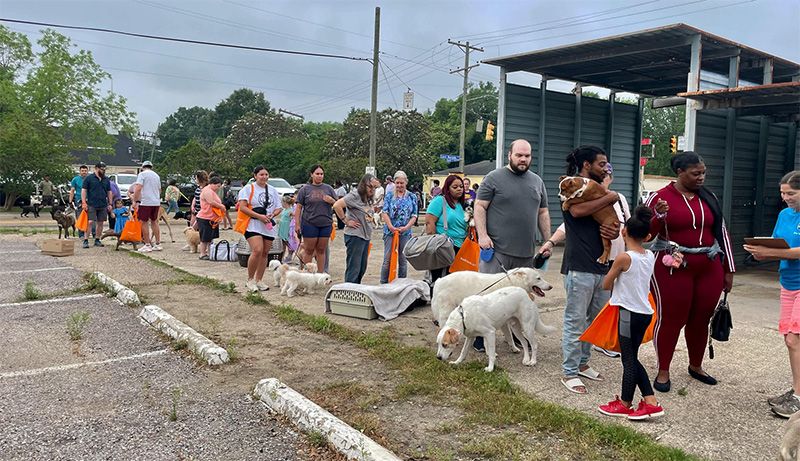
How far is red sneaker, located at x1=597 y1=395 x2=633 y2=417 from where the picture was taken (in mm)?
3834

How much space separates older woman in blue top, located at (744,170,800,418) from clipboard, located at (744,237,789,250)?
0.9 inches

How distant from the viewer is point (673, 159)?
4.41 meters

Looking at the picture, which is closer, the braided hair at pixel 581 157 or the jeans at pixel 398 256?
the braided hair at pixel 581 157

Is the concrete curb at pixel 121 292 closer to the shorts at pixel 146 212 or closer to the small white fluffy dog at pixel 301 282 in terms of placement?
the small white fluffy dog at pixel 301 282

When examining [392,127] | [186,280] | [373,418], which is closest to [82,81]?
[392,127]

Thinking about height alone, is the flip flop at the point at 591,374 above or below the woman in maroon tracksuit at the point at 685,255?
below

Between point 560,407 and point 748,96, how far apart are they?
8.35 m

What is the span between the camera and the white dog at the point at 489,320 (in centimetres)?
477

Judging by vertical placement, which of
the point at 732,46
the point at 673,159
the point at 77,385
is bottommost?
the point at 77,385

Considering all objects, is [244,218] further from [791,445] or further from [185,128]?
[185,128]

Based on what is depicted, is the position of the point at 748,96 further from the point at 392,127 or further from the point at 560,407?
the point at 392,127

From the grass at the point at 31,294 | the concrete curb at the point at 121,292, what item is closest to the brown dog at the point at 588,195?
the concrete curb at the point at 121,292

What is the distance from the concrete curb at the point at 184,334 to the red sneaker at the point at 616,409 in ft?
10.0

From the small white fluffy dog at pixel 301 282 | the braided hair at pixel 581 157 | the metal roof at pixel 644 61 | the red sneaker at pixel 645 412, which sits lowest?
the red sneaker at pixel 645 412
